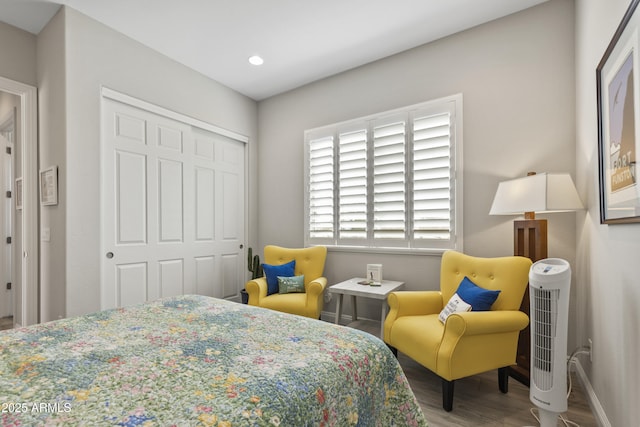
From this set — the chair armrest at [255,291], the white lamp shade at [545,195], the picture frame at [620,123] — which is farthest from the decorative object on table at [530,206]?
the chair armrest at [255,291]

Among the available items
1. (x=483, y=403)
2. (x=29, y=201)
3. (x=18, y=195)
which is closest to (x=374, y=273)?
(x=483, y=403)

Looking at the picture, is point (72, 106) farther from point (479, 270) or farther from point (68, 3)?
point (479, 270)

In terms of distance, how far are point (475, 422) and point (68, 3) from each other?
421 centimetres

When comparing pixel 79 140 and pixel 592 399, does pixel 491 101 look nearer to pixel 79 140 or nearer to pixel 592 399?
pixel 592 399

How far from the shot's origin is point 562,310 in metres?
1.59

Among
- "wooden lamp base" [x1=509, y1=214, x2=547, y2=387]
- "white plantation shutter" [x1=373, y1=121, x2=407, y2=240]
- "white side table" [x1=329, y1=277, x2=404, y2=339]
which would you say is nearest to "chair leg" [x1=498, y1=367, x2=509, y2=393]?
"wooden lamp base" [x1=509, y1=214, x2=547, y2=387]

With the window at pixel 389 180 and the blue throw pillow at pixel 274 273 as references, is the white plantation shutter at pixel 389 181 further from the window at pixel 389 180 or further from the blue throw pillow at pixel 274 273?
the blue throw pillow at pixel 274 273

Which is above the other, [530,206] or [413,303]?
[530,206]

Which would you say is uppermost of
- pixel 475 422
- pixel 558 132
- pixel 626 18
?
pixel 626 18

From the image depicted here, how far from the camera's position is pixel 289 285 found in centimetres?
332

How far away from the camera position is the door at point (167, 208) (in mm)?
2928

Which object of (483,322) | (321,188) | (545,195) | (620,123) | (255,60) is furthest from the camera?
(321,188)

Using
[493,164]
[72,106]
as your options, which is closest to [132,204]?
[72,106]

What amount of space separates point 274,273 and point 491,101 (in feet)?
8.76
